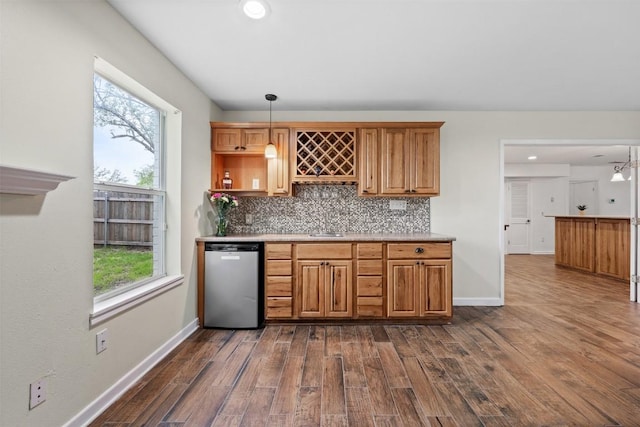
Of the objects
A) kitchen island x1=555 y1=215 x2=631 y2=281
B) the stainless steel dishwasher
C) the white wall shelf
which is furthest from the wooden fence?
kitchen island x1=555 y1=215 x2=631 y2=281

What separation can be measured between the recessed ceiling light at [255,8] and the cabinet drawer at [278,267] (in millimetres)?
2119

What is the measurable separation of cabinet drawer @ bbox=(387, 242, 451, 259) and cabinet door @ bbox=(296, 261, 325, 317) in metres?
0.76

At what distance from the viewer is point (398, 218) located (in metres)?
3.75

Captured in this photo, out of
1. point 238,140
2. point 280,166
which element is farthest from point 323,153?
point 238,140

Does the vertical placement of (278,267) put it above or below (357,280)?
above

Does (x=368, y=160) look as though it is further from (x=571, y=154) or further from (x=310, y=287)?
(x=571, y=154)

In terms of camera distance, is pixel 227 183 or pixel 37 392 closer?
pixel 37 392

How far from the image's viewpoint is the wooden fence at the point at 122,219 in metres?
1.92

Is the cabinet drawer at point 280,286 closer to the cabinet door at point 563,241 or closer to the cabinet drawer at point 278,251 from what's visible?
the cabinet drawer at point 278,251

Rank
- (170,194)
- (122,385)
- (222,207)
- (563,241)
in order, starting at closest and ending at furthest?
(122,385), (170,194), (222,207), (563,241)

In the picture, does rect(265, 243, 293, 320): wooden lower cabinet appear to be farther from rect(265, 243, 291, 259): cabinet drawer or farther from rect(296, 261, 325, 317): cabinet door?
rect(296, 261, 325, 317): cabinet door

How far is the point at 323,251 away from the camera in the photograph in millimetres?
3084

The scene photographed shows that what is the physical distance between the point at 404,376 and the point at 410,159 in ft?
7.25

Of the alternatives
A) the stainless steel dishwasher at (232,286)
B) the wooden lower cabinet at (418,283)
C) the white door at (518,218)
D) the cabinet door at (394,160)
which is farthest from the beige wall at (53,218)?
the white door at (518,218)
